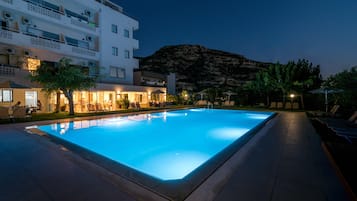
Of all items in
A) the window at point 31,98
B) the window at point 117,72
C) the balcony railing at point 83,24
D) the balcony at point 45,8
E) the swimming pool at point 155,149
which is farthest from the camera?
the window at point 117,72

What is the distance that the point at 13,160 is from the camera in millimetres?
4730

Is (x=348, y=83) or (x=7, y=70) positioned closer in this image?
(x=348, y=83)

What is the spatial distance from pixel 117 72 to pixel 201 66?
53184 millimetres

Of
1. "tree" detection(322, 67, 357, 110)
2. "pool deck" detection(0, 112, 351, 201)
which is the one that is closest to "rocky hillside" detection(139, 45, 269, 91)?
"tree" detection(322, 67, 357, 110)

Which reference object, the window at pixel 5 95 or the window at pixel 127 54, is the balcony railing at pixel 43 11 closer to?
the window at pixel 5 95

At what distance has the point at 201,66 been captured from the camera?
7356cm

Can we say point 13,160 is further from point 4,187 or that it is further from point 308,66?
point 308,66

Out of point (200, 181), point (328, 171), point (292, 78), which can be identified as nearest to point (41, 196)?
point (200, 181)

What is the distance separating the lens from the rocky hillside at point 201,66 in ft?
214

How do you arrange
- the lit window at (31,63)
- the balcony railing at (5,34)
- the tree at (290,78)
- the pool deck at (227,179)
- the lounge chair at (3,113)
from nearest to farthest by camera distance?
the pool deck at (227,179) < the lounge chair at (3,113) < the balcony railing at (5,34) < the lit window at (31,63) < the tree at (290,78)

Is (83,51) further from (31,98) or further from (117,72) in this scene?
(31,98)

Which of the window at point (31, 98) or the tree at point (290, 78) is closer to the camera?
the window at point (31, 98)

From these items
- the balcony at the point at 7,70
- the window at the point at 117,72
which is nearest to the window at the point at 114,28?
the window at the point at 117,72

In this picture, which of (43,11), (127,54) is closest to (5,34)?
(43,11)
